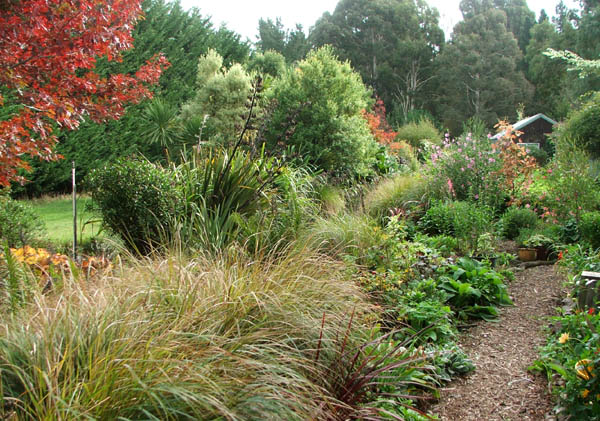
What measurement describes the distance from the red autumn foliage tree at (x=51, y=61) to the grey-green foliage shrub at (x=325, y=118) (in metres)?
5.01

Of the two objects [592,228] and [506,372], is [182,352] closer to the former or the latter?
[506,372]

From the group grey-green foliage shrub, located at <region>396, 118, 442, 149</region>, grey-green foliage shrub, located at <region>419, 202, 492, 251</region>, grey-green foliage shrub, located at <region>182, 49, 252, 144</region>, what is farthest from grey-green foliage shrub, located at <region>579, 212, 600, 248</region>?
grey-green foliage shrub, located at <region>396, 118, 442, 149</region>

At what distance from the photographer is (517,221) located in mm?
7773

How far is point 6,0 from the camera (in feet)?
14.4

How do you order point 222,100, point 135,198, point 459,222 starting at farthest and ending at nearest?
point 222,100, point 459,222, point 135,198

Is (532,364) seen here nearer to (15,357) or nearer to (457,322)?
(457,322)

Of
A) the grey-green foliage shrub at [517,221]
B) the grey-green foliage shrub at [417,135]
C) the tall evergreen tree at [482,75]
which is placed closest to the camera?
the grey-green foliage shrub at [517,221]

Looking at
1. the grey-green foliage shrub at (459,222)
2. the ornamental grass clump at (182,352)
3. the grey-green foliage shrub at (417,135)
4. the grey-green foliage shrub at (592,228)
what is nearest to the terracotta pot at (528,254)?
the grey-green foliage shrub at (459,222)

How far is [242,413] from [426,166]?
26.1ft

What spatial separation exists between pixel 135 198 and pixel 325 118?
19.2 ft

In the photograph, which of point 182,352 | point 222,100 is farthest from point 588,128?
point 182,352

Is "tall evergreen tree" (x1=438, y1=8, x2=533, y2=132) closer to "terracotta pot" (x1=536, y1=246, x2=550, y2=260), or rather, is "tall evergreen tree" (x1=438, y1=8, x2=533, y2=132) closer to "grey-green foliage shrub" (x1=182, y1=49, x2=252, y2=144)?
"grey-green foliage shrub" (x1=182, y1=49, x2=252, y2=144)

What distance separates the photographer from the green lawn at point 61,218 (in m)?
7.73

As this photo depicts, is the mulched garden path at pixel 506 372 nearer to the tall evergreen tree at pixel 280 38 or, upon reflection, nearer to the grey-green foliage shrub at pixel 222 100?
the grey-green foliage shrub at pixel 222 100
